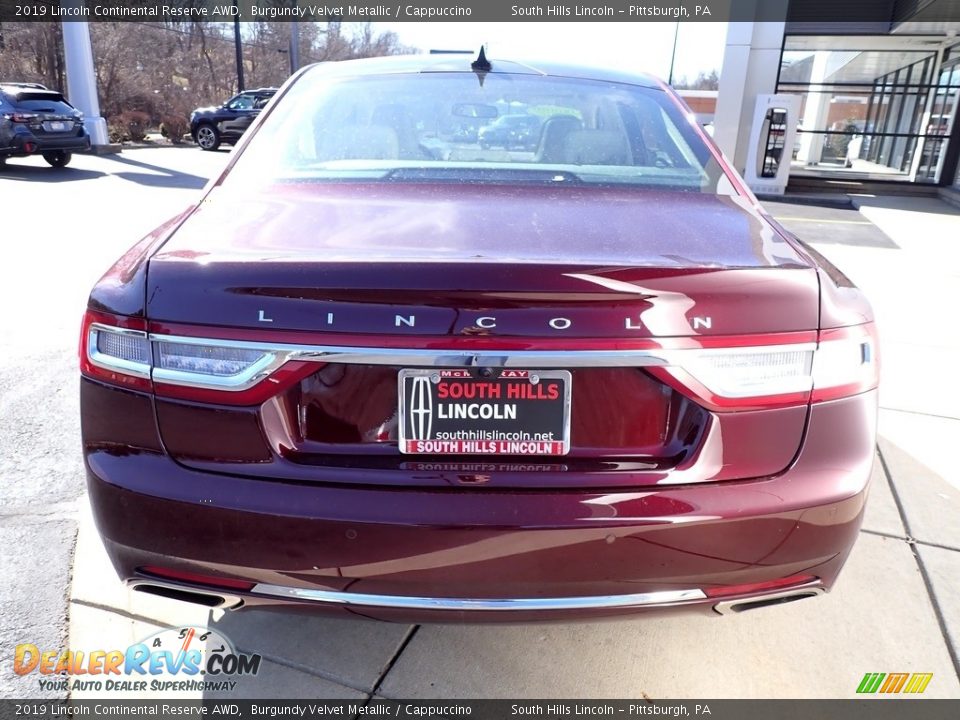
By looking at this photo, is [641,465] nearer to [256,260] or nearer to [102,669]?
[256,260]

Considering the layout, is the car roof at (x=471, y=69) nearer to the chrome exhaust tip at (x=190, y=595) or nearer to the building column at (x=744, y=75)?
the chrome exhaust tip at (x=190, y=595)

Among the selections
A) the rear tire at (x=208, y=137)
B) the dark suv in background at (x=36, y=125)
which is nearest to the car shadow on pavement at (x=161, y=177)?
the dark suv in background at (x=36, y=125)

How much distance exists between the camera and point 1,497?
3.17 m

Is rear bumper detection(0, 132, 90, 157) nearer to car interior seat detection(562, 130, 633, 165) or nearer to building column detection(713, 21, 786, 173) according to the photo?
building column detection(713, 21, 786, 173)

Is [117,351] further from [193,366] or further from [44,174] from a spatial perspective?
[44,174]

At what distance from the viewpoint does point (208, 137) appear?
23.1 metres

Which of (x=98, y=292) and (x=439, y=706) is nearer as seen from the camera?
(x=98, y=292)

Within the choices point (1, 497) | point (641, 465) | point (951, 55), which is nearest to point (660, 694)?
point (641, 465)

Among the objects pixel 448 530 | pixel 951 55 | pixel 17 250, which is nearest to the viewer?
pixel 448 530

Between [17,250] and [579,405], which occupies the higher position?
[579,405]

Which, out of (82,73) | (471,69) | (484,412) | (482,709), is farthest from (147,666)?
(82,73)

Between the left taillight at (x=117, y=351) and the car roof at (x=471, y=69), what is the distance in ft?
5.40

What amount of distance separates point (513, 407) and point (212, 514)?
715mm


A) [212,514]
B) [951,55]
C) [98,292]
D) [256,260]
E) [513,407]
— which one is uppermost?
[951,55]
